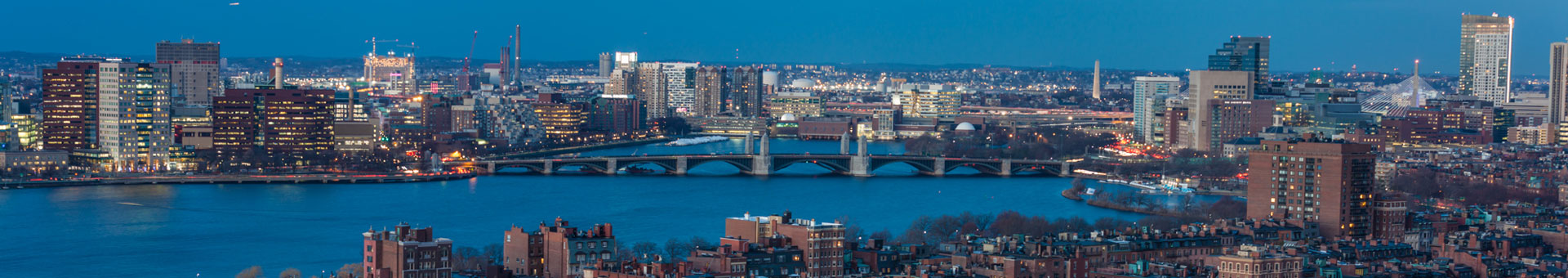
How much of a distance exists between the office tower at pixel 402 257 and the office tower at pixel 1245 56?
4794 cm

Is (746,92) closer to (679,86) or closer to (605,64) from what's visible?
(679,86)

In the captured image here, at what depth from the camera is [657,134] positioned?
67.5m

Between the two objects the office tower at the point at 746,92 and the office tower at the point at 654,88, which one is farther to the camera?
the office tower at the point at 654,88

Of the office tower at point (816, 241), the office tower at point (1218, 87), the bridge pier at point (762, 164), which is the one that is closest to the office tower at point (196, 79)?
the bridge pier at point (762, 164)

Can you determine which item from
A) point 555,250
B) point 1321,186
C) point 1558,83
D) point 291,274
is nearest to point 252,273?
point 291,274

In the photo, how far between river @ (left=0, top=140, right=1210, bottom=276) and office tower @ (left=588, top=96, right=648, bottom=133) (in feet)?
74.2

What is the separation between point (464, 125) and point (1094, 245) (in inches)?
1549

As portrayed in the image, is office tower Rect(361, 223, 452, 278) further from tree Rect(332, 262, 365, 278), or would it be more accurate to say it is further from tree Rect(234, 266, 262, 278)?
tree Rect(234, 266, 262, 278)

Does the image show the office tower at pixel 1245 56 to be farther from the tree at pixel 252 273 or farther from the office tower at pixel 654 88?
the tree at pixel 252 273

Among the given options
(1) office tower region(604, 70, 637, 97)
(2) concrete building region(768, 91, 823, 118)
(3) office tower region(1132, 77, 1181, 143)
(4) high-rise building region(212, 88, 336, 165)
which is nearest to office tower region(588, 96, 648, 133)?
(2) concrete building region(768, 91, 823, 118)

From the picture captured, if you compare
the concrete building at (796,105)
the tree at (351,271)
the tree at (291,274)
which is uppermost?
the concrete building at (796,105)

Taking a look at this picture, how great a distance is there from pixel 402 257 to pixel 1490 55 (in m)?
63.3

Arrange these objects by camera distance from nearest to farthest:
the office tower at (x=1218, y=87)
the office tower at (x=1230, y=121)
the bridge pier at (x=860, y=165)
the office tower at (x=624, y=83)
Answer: the bridge pier at (x=860, y=165), the office tower at (x=1230, y=121), the office tower at (x=1218, y=87), the office tower at (x=624, y=83)

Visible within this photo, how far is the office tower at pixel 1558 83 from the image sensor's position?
5900 cm
